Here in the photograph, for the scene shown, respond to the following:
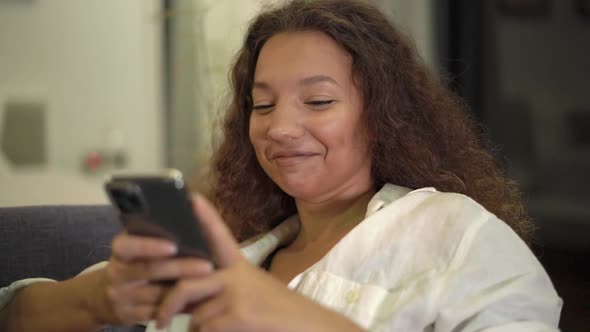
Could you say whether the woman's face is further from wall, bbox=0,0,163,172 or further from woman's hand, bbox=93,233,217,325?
wall, bbox=0,0,163,172

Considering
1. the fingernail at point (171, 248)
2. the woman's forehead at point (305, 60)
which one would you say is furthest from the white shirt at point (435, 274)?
the fingernail at point (171, 248)

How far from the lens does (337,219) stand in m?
1.23

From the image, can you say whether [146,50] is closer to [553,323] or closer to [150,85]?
[150,85]

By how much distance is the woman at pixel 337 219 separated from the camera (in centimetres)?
72

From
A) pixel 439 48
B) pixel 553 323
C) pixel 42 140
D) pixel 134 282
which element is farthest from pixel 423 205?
pixel 42 140

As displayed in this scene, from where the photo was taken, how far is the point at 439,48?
2730 mm

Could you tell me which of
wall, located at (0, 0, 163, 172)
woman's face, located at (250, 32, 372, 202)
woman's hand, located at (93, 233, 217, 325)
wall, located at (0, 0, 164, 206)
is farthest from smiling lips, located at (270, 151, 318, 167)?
wall, located at (0, 0, 163, 172)

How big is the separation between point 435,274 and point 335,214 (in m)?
0.32

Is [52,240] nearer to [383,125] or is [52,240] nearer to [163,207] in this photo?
[383,125]

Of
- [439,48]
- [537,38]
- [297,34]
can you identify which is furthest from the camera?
[439,48]

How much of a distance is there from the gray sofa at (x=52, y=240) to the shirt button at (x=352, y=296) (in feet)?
1.52

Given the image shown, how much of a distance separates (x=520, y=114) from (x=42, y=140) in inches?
63.6

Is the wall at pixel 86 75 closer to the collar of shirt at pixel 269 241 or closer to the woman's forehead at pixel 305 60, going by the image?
the collar of shirt at pixel 269 241

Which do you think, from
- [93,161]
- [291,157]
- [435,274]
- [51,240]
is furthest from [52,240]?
[93,161]
